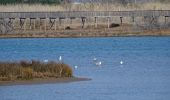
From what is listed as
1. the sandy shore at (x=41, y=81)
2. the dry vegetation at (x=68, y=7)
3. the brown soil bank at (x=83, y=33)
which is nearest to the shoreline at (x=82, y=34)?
the brown soil bank at (x=83, y=33)

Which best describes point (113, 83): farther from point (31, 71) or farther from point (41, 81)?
point (31, 71)

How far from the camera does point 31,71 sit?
53438 millimetres

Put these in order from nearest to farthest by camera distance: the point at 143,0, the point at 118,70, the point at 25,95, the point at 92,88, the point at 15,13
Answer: the point at 25,95 < the point at 92,88 < the point at 118,70 < the point at 15,13 < the point at 143,0

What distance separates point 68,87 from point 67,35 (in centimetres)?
7972

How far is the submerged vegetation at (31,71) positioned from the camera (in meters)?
52.5

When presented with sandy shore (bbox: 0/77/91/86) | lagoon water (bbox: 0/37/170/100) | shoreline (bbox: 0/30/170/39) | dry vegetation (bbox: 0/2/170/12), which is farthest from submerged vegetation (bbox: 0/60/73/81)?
dry vegetation (bbox: 0/2/170/12)

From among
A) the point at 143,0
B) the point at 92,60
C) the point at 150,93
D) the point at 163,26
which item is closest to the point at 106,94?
the point at 150,93

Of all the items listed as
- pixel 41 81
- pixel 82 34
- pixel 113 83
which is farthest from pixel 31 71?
pixel 82 34

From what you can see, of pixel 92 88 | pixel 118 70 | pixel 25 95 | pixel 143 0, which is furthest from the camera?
pixel 143 0

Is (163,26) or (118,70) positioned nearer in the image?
(118,70)

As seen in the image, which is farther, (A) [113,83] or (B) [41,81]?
(A) [113,83]

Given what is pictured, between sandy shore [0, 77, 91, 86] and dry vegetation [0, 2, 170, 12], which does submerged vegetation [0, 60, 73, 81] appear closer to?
sandy shore [0, 77, 91, 86]

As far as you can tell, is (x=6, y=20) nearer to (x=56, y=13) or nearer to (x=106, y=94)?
(x=56, y=13)

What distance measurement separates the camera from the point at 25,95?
47531 mm
